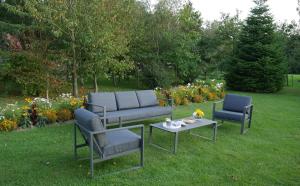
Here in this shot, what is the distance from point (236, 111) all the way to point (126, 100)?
2.74 metres

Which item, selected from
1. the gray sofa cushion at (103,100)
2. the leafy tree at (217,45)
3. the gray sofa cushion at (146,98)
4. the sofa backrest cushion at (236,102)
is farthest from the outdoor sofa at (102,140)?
the leafy tree at (217,45)

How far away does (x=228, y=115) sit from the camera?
6.18m

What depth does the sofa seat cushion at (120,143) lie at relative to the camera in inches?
146

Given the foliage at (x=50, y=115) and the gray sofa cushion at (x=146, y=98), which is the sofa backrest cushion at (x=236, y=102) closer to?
the gray sofa cushion at (x=146, y=98)

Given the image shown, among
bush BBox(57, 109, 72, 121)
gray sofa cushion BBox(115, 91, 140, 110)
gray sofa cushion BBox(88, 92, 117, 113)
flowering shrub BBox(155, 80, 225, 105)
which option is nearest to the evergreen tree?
flowering shrub BBox(155, 80, 225, 105)

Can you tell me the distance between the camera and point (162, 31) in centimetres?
1377

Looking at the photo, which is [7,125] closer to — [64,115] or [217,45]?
[64,115]

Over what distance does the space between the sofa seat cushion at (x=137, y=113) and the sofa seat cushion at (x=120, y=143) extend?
132cm

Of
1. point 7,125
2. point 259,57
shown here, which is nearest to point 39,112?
point 7,125

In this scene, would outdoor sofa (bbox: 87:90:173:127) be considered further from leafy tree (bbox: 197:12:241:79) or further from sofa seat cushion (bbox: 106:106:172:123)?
leafy tree (bbox: 197:12:241:79)

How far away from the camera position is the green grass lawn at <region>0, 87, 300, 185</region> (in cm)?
360

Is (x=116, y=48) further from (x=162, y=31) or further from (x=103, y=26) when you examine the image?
(x=162, y=31)

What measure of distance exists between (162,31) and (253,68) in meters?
5.41

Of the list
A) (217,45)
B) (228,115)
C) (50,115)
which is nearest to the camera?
(50,115)
